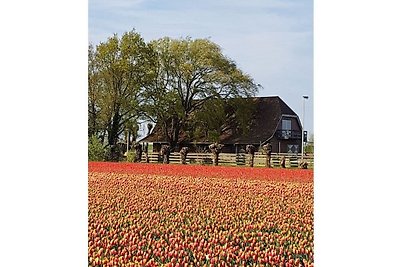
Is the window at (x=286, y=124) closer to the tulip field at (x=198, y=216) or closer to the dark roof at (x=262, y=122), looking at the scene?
the dark roof at (x=262, y=122)

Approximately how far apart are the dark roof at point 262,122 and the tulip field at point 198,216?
0.16 meters

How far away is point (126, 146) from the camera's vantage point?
436 centimetres

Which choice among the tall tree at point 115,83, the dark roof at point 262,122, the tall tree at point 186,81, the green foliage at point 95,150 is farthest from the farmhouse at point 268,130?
the green foliage at point 95,150

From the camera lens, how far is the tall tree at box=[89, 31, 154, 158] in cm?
427

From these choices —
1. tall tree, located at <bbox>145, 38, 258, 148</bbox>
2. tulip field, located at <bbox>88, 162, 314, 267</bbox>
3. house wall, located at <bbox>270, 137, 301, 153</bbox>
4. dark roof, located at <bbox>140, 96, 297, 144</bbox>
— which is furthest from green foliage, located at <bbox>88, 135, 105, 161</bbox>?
house wall, located at <bbox>270, 137, 301, 153</bbox>

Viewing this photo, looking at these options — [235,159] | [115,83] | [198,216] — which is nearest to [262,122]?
[235,159]

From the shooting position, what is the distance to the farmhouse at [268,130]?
385 cm

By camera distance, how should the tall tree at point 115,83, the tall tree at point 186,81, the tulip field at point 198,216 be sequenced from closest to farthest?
the tulip field at point 198,216 < the tall tree at point 186,81 < the tall tree at point 115,83
